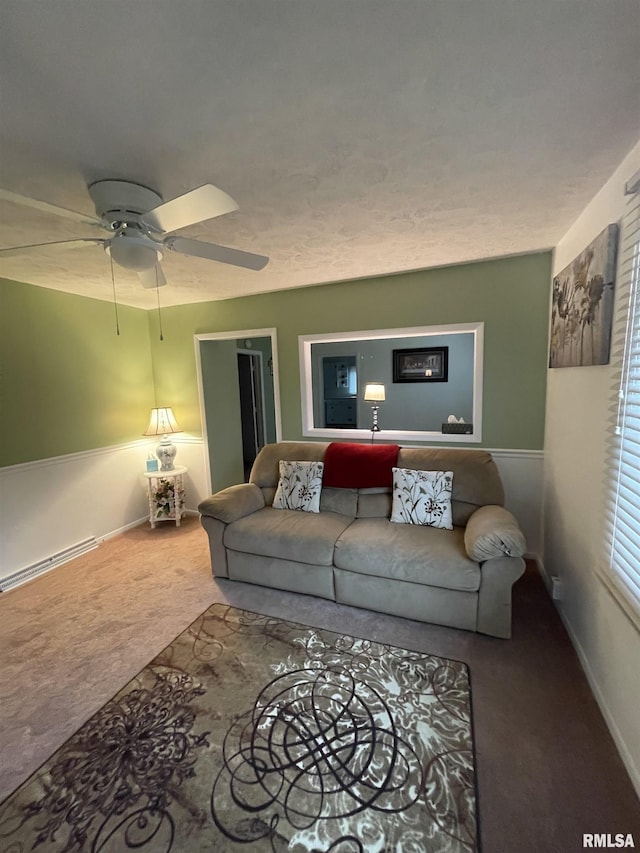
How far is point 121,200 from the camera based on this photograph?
1589 mm

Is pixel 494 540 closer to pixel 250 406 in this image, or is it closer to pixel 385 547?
pixel 385 547

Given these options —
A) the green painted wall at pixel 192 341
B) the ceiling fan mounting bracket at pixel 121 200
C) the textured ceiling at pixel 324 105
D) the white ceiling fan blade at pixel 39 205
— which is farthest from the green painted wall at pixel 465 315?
the white ceiling fan blade at pixel 39 205

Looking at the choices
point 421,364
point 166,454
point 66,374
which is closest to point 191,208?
point 66,374

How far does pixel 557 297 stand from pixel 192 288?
2.95m

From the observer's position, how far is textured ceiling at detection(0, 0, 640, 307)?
89 centimetres

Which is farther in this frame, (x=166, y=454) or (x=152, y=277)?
(x=166, y=454)

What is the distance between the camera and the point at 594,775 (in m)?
1.38

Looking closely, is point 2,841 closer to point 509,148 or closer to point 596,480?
point 596,480

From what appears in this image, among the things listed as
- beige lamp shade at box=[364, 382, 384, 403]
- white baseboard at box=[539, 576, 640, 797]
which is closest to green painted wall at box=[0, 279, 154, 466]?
beige lamp shade at box=[364, 382, 384, 403]

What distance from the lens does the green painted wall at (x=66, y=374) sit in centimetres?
291

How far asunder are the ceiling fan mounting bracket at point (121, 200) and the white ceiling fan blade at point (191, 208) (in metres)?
0.14

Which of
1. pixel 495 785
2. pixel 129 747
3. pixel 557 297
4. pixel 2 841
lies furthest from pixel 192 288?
pixel 495 785

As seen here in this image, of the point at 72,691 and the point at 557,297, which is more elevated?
the point at 557,297

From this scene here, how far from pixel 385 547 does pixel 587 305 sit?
176 centimetres
